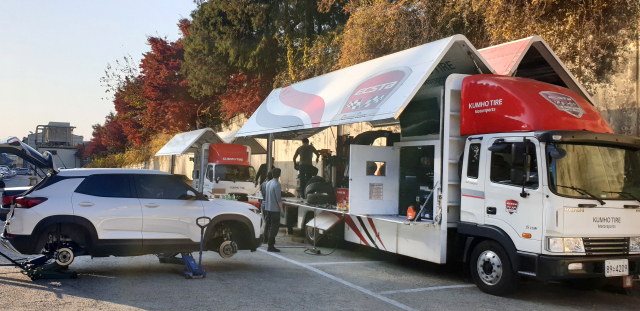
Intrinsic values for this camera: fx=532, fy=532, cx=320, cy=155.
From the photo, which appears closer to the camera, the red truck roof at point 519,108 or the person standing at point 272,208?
the red truck roof at point 519,108

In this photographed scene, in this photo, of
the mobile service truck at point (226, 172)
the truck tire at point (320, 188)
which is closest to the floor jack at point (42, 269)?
the truck tire at point (320, 188)

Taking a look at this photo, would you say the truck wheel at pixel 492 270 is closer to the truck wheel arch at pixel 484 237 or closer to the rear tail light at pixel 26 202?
the truck wheel arch at pixel 484 237

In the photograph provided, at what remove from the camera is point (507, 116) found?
763cm

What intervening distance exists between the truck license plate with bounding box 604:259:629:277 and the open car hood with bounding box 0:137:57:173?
25.5 ft

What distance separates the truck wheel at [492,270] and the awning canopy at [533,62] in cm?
298

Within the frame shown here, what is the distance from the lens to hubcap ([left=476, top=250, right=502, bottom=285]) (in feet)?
24.1

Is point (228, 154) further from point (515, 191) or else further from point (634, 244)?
point (634, 244)

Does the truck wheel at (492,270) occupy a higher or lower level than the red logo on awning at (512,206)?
lower

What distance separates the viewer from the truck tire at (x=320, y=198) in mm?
11719

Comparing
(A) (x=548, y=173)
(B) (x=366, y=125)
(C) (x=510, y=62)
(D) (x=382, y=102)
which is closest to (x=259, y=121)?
(B) (x=366, y=125)

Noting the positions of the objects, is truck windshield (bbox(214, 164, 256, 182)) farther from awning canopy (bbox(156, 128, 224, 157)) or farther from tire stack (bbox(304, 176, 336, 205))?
tire stack (bbox(304, 176, 336, 205))

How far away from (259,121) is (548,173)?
8.93 m

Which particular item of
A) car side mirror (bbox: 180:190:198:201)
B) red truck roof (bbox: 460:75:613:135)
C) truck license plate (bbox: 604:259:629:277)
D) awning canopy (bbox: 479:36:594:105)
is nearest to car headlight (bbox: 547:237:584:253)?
truck license plate (bbox: 604:259:629:277)

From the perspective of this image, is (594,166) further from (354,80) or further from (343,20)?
(343,20)
